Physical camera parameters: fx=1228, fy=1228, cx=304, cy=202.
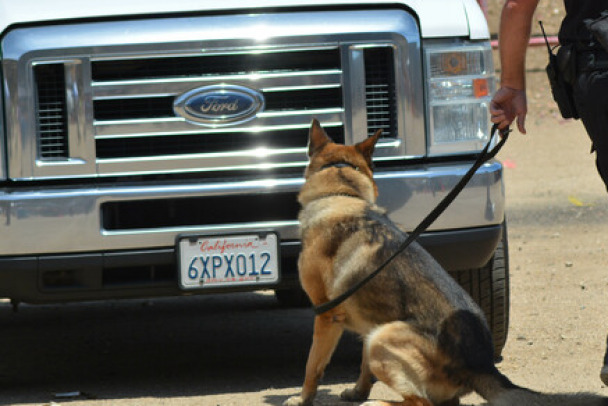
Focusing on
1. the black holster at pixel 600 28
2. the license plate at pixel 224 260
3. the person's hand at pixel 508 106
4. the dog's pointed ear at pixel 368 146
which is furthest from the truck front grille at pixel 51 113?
the black holster at pixel 600 28

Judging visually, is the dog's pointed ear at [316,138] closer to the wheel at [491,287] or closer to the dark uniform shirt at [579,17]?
the wheel at [491,287]

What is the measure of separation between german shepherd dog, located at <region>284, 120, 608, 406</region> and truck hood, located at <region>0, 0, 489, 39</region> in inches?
25.1

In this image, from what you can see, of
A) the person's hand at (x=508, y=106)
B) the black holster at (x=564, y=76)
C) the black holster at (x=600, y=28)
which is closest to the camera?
the black holster at (x=600, y=28)

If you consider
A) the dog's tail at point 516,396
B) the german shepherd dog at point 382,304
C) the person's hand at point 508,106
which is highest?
the person's hand at point 508,106

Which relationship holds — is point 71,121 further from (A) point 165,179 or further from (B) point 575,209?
(B) point 575,209

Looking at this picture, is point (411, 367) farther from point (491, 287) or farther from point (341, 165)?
point (491, 287)

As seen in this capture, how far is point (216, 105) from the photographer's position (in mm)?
4969

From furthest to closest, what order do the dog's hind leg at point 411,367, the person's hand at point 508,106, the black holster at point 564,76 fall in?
the dog's hind leg at point 411,367 → the person's hand at point 508,106 → the black holster at point 564,76

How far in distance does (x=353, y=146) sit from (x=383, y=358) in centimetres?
92

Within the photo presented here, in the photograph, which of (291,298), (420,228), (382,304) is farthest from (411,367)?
(291,298)

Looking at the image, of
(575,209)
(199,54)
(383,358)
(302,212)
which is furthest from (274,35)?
(575,209)

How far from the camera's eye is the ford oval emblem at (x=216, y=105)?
4965mm

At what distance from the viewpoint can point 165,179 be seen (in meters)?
5.01

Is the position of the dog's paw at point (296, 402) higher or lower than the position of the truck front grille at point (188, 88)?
lower
